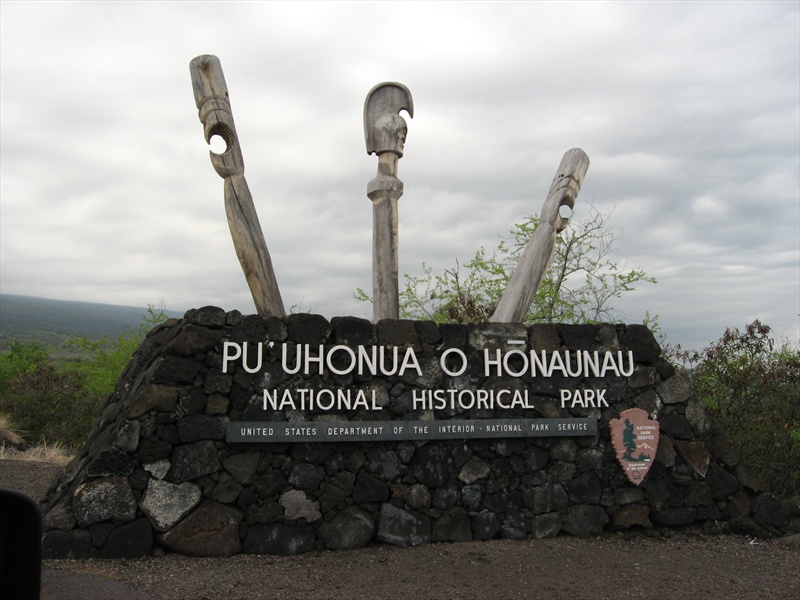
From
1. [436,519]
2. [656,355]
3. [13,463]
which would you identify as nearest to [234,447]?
[436,519]

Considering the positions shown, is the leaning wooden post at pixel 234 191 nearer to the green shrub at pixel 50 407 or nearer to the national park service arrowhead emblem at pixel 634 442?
the national park service arrowhead emblem at pixel 634 442

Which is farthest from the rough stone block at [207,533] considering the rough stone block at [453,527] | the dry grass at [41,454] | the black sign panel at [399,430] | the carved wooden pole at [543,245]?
the dry grass at [41,454]

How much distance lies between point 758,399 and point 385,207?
5.19 meters

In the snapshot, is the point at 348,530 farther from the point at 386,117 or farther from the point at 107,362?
the point at 107,362

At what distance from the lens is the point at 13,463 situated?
8.83 meters

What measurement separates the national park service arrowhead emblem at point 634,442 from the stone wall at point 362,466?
9 cm

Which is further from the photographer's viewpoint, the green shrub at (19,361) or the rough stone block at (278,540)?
the green shrub at (19,361)

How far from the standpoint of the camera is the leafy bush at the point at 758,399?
8094mm

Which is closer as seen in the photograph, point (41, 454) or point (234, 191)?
point (234, 191)

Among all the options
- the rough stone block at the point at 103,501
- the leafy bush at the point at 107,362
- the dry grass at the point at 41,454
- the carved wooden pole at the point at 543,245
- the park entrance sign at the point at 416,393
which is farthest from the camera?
the leafy bush at the point at 107,362

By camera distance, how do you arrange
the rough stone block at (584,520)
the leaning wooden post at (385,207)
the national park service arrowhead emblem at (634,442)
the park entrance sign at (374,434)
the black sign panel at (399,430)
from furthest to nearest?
the leaning wooden post at (385,207) < the national park service arrowhead emblem at (634,442) < the rough stone block at (584,520) < the black sign panel at (399,430) < the park entrance sign at (374,434)

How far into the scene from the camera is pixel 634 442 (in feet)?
21.9

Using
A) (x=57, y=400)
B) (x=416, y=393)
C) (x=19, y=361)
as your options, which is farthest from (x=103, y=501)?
(x=19, y=361)

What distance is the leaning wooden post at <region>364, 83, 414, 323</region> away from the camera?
24.0 feet
